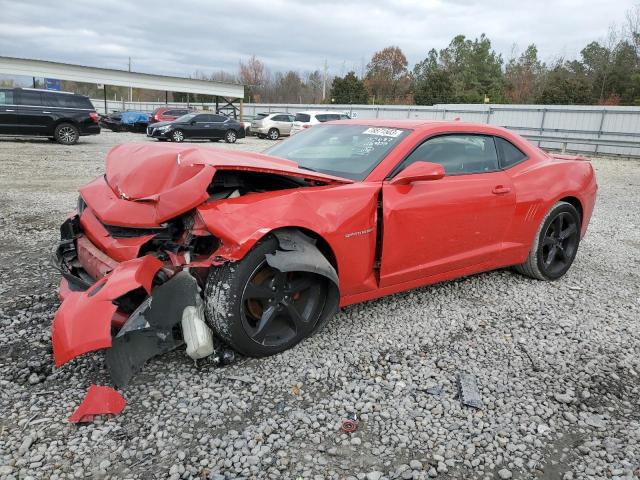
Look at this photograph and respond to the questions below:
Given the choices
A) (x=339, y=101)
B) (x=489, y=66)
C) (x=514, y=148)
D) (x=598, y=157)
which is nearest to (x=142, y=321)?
(x=514, y=148)

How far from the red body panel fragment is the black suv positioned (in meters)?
16.0

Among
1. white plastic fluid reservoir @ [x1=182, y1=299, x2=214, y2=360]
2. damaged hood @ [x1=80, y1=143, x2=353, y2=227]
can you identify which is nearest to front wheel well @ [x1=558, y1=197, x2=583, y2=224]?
damaged hood @ [x1=80, y1=143, x2=353, y2=227]

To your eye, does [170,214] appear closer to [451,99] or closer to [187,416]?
[187,416]

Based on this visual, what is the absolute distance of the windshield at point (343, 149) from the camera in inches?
142

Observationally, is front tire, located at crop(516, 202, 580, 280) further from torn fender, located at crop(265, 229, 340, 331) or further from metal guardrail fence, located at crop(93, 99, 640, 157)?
metal guardrail fence, located at crop(93, 99, 640, 157)

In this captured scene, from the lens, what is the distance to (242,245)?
2709 millimetres

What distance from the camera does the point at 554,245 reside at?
4.71 meters

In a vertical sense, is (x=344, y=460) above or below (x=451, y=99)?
below

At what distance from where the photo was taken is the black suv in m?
15.4

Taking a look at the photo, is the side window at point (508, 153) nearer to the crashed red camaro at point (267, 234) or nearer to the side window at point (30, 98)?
the crashed red camaro at point (267, 234)

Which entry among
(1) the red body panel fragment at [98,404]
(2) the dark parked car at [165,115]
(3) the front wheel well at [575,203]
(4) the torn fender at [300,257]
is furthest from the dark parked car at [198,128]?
(1) the red body panel fragment at [98,404]

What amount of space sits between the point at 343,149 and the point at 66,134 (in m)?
15.6

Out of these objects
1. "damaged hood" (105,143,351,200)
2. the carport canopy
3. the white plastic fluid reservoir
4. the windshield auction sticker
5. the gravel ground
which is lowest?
the gravel ground

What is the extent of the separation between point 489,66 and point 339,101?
18.4 meters
